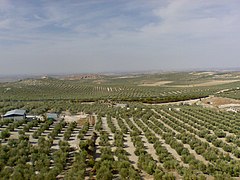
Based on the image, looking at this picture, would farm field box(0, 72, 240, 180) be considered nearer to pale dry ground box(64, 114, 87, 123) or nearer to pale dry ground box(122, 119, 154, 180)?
pale dry ground box(122, 119, 154, 180)

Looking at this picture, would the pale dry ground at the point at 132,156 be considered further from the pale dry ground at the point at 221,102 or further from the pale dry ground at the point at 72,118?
the pale dry ground at the point at 221,102

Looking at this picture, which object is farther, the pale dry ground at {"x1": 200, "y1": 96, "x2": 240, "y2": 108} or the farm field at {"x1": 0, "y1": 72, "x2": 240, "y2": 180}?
the pale dry ground at {"x1": 200, "y1": 96, "x2": 240, "y2": 108}

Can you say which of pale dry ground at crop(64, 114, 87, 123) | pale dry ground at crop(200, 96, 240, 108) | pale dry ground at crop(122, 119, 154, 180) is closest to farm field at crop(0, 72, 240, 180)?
pale dry ground at crop(122, 119, 154, 180)

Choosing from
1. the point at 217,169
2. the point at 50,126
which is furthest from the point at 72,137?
the point at 217,169

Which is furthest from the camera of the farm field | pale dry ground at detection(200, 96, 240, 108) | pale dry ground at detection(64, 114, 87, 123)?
pale dry ground at detection(200, 96, 240, 108)

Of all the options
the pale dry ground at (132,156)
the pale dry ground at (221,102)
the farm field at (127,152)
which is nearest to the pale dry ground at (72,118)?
the farm field at (127,152)

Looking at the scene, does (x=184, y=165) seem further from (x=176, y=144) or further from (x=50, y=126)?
(x=50, y=126)

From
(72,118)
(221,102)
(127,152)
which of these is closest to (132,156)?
(127,152)

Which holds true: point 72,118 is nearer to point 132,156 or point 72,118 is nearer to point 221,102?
point 132,156

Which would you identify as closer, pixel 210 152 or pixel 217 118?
pixel 210 152

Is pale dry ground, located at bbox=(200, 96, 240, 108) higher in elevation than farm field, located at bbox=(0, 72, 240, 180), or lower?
lower

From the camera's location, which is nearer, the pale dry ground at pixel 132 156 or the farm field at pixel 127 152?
the farm field at pixel 127 152
